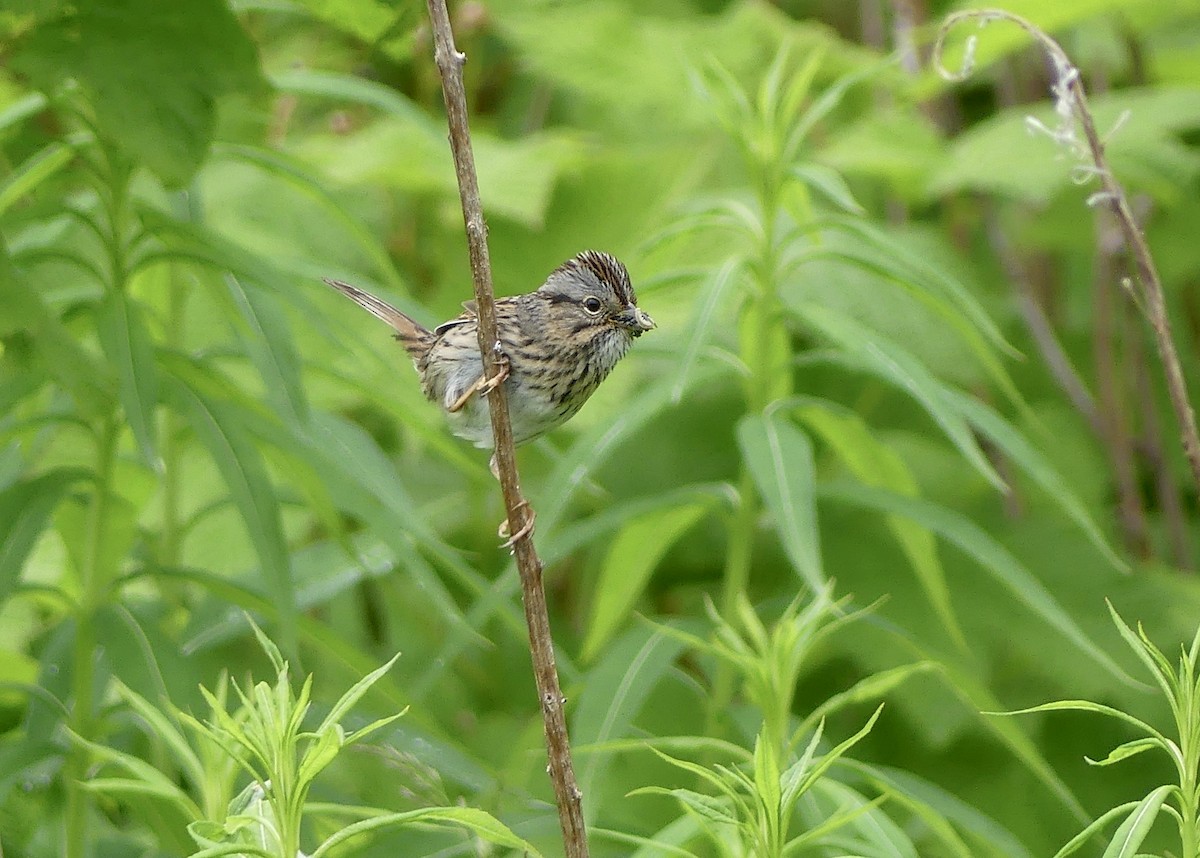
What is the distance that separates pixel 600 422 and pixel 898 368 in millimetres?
588

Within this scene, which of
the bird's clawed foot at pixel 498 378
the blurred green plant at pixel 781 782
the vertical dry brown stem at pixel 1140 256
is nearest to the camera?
the blurred green plant at pixel 781 782

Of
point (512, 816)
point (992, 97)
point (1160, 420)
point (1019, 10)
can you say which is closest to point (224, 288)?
point (512, 816)

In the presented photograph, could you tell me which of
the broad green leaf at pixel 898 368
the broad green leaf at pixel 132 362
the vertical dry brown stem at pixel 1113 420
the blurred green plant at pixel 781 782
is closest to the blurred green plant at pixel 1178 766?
the blurred green plant at pixel 781 782

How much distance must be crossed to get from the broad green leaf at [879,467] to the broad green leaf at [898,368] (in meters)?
0.16

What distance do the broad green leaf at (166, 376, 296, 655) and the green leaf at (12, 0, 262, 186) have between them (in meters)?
0.44

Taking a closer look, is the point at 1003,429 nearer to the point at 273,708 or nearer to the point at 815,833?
the point at 815,833

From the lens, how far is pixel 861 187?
16.6 feet

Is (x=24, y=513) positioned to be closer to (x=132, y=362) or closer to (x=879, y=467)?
(x=132, y=362)

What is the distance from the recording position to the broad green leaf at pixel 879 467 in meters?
2.86

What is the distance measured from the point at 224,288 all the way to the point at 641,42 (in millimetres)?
2342

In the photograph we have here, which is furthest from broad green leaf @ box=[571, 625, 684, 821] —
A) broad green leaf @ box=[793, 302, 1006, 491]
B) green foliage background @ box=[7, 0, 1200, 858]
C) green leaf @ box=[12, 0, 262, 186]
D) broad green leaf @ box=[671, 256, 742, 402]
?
green leaf @ box=[12, 0, 262, 186]

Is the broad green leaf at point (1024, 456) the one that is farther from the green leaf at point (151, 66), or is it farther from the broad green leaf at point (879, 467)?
the green leaf at point (151, 66)

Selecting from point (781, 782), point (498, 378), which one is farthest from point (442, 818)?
point (498, 378)

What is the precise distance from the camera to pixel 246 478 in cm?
246
